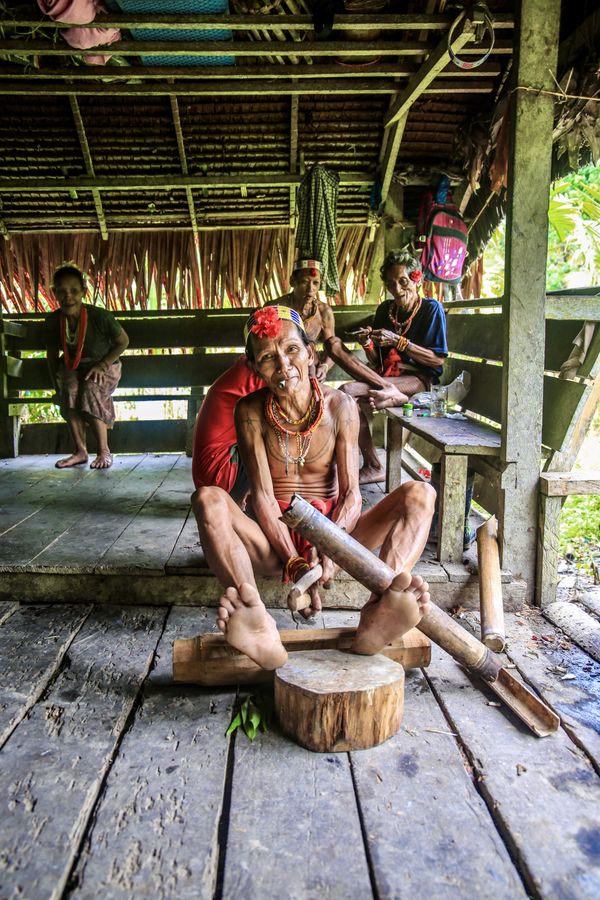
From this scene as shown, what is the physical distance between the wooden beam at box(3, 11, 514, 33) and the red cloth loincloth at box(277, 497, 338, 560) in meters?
2.75

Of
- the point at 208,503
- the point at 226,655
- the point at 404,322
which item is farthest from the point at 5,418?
the point at 226,655

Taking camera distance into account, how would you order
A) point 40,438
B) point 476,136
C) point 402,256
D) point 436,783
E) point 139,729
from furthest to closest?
point 40,438 < point 476,136 < point 402,256 < point 139,729 < point 436,783

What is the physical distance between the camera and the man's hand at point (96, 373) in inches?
215

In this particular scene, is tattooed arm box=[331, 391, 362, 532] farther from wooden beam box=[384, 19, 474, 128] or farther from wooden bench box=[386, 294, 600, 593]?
wooden beam box=[384, 19, 474, 128]

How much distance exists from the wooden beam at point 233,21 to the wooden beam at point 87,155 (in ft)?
4.80

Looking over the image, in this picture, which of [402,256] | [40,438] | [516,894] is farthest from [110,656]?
[40,438]

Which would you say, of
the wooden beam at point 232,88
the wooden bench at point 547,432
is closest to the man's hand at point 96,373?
the wooden beam at point 232,88

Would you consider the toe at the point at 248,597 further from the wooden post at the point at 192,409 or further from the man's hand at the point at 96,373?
the wooden post at the point at 192,409

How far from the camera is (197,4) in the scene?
380 centimetres

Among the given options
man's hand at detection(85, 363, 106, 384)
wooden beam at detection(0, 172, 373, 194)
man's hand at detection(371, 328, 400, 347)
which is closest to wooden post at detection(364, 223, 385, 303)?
wooden beam at detection(0, 172, 373, 194)

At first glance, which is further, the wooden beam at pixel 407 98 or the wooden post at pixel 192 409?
the wooden post at pixel 192 409

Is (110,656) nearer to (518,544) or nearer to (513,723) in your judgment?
(513,723)

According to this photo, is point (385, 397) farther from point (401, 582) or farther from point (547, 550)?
point (401, 582)

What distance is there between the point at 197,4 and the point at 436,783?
4.07m
